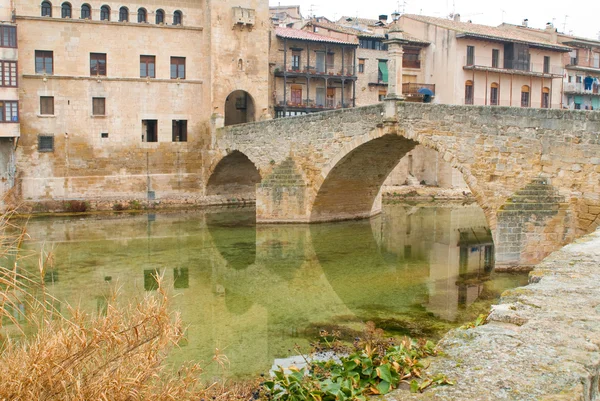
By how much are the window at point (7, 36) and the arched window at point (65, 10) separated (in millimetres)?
2083

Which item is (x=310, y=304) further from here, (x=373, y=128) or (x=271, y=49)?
(x=271, y=49)

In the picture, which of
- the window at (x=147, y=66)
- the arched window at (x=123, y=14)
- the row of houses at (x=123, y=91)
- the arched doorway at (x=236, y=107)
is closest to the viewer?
the row of houses at (x=123, y=91)

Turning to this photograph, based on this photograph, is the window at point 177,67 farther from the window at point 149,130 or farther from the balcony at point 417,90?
the balcony at point 417,90

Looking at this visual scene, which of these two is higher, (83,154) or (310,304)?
(83,154)

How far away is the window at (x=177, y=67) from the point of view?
→ 2562 centimetres

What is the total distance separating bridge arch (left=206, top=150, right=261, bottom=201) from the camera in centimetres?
2556

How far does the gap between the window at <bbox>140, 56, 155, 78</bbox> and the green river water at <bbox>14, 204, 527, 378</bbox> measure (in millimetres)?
5696

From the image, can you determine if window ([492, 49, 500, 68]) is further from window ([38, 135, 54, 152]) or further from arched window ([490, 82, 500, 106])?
window ([38, 135, 54, 152])

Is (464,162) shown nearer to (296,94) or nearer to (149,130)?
(149,130)

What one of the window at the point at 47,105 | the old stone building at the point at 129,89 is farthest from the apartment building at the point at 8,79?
the window at the point at 47,105

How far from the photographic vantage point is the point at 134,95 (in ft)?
82.5

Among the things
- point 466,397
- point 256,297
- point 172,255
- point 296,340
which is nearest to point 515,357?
point 466,397

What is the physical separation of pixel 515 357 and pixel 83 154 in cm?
2279

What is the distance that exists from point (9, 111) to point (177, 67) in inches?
248
